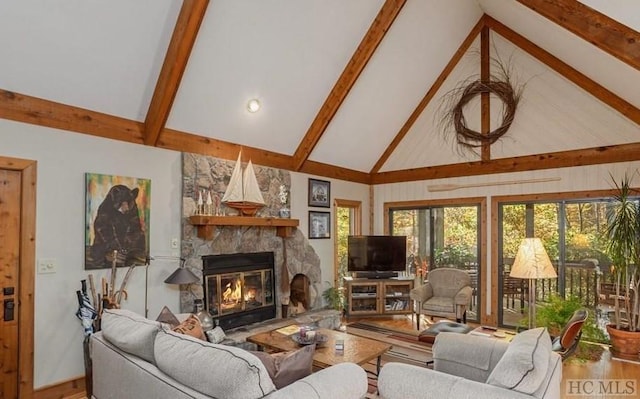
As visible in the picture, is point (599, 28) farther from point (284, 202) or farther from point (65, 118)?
point (65, 118)

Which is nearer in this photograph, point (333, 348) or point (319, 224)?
point (333, 348)

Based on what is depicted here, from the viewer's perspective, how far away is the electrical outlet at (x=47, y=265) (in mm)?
3498

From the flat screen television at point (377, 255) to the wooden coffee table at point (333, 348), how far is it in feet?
8.65

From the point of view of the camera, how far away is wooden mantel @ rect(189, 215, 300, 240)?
15.3 ft

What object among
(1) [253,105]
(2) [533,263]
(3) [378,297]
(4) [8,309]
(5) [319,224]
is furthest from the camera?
(5) [319,224]

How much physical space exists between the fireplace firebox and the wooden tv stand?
150cm

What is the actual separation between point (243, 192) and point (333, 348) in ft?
7.62

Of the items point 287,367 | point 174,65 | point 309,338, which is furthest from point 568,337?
point 174,65

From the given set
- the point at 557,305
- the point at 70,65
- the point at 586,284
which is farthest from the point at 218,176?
the point at 586,284

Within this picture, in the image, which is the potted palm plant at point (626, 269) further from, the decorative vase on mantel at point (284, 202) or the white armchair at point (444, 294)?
the decorative vase on mantel at point (284, 202)

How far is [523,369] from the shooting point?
1.96 meters

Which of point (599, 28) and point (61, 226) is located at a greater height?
point (599, 28)

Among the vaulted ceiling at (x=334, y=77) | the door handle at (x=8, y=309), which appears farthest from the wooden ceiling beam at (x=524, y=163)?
the door handle at (x=8, y=309)

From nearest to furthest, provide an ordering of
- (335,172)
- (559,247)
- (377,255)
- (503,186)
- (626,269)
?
(626,269) < (559,247) < (503,186) < (377,255) < (335,172)
